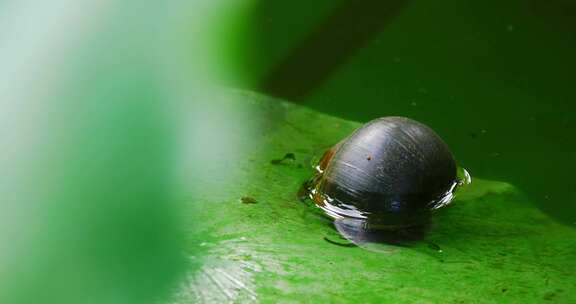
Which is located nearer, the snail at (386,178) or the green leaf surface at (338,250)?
the green leaf surface at (338,250)

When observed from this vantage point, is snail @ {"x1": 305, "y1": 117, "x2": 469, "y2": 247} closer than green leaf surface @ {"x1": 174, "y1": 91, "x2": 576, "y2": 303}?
No

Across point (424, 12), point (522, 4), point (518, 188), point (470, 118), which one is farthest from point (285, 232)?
point (522, 4)

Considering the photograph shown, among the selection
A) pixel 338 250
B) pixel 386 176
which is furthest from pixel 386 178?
pixel 338 250

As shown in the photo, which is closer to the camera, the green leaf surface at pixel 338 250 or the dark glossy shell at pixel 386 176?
the green leaf surface at pixel 338 250

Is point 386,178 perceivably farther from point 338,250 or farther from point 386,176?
point 338,250
